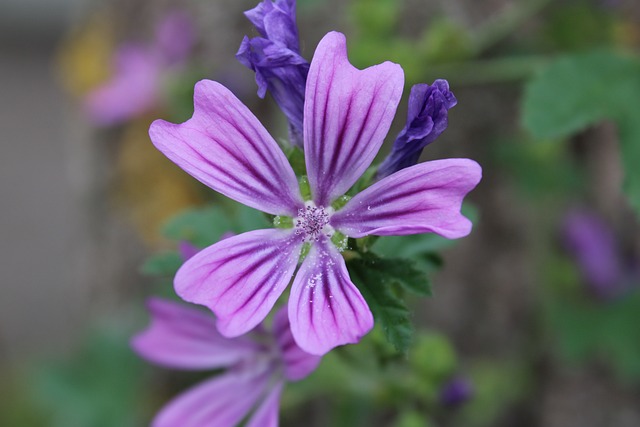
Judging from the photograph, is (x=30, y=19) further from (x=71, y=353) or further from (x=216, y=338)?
(x=216, y=338)

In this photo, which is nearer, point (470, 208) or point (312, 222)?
point (312, 222)

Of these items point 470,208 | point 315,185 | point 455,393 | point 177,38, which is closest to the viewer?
point 315,185

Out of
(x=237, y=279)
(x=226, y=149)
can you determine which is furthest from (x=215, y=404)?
(x=226, y=149)

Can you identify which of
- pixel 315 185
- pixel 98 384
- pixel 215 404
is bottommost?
pixel 98 384

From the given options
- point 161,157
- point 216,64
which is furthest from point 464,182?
point 161,157

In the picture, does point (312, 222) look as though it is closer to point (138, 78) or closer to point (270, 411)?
point (270, 411)

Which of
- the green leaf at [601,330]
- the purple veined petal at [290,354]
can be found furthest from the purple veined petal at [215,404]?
the green leaf at [601,330]

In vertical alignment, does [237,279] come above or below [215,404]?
above
